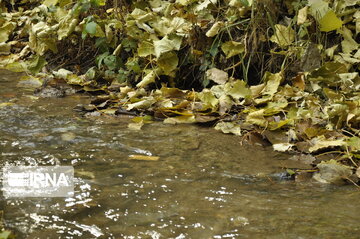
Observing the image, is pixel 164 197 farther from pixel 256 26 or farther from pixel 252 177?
pixel 256 26

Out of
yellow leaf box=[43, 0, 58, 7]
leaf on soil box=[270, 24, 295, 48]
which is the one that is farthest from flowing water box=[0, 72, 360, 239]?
yellow leaf box=[43, 0, 58, 7]

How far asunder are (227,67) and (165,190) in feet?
4.93

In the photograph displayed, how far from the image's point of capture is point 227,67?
2662mm

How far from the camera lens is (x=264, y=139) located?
70.3 inches

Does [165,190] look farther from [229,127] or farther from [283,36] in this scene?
[283,36]

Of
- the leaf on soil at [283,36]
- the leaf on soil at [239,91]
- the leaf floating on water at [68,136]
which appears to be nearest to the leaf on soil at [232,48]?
the leaf on soil at [283,36]

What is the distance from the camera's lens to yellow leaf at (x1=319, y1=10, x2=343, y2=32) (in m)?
2.35

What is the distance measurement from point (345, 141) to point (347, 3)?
109 cm

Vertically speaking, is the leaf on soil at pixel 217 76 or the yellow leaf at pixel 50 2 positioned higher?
the yellow leaf at pixel 50 2

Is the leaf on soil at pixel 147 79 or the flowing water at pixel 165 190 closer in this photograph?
the flowing water at pixel 165 190

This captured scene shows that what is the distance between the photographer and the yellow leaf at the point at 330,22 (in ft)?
7.71

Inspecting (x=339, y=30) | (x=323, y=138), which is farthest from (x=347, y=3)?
(x=323, y=138)

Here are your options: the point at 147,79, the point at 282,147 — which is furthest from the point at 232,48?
the point at 282,147

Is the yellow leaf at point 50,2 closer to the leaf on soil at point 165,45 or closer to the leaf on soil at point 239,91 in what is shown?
the leaf on soil at point 165,45
